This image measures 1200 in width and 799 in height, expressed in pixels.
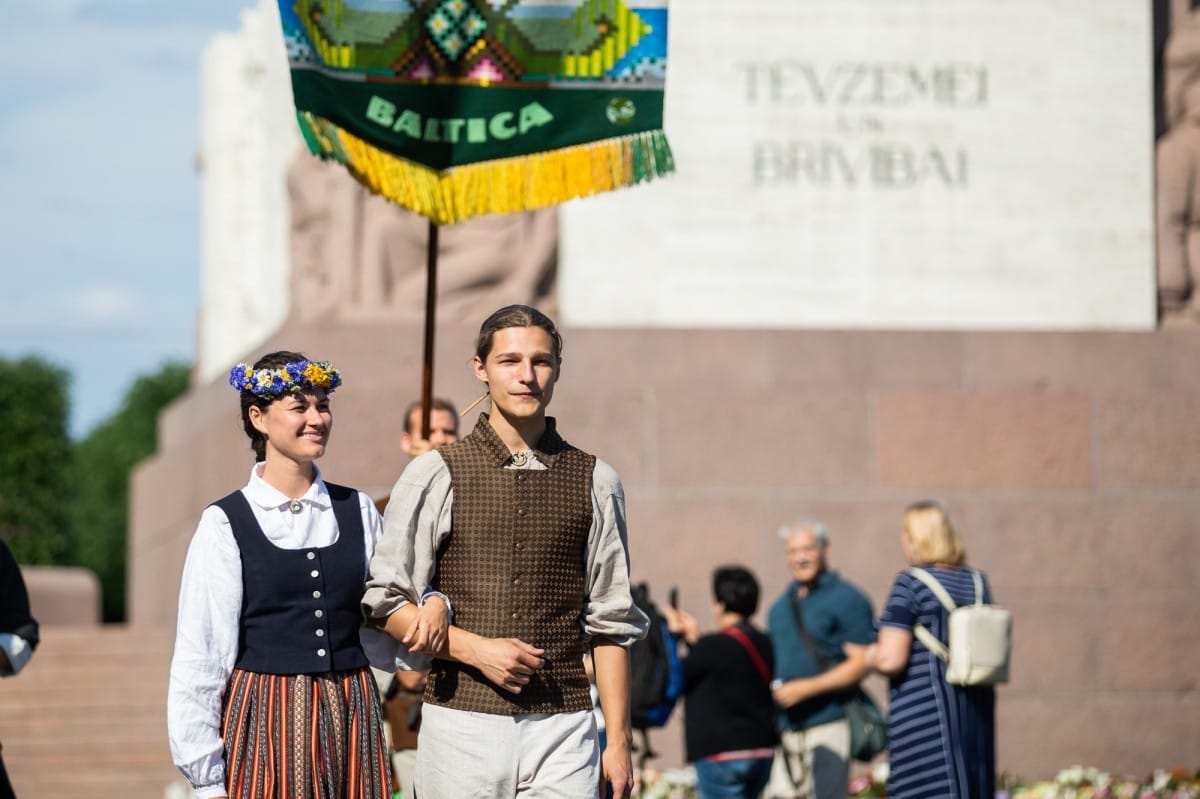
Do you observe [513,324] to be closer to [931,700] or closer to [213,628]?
[213,628]

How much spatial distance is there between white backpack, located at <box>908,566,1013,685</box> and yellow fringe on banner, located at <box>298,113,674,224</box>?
74.3 inches

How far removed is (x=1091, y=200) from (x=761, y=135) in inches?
74.2

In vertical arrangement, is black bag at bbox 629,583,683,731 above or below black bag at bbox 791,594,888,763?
above

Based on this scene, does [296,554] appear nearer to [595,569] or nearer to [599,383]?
[595,569]

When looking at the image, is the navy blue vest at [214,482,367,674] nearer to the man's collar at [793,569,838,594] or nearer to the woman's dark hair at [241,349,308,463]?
the woman's dark hair at [241,349,308,463]

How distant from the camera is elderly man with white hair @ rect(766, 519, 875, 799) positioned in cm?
768

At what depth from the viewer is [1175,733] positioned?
1045cm

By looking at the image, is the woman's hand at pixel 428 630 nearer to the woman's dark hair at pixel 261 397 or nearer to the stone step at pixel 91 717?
the woman's dark hair at pixel 261 397

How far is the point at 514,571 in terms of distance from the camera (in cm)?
421

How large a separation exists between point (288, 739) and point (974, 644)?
301cm

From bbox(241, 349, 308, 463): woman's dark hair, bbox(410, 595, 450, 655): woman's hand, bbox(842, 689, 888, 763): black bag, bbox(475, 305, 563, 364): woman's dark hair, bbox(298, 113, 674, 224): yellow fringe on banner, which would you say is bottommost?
bbox(842, 689, 888, 763): black bag

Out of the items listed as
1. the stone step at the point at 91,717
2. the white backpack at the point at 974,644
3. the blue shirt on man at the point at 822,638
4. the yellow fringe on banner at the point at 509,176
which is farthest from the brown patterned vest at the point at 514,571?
the stone step at the point at 91,717

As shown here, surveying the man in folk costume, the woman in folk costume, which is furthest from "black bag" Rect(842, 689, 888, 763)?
the woman in folk costume

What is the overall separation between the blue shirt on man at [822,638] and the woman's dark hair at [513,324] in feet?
12.0
